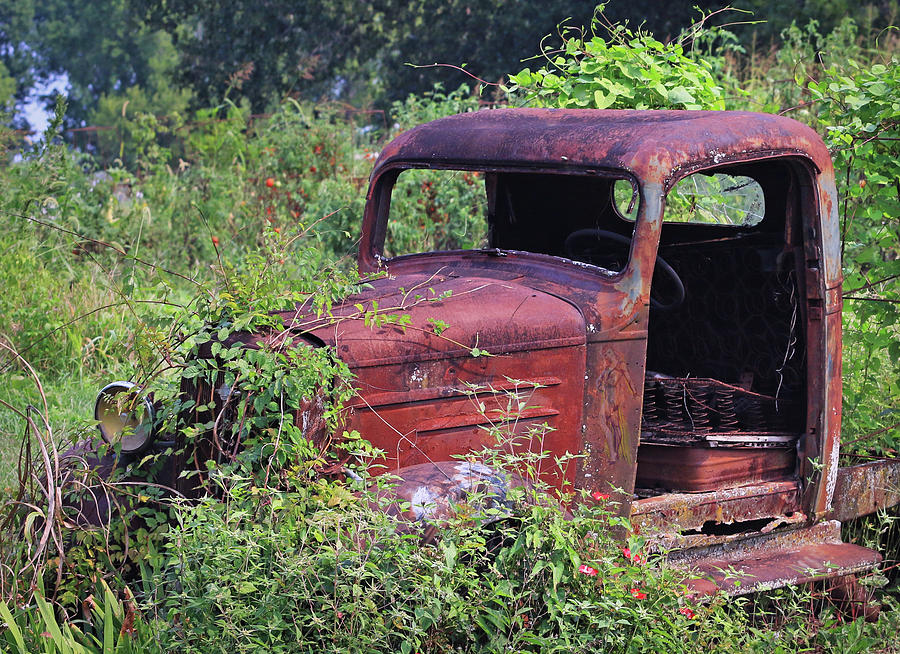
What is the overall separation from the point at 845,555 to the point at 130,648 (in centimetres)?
271

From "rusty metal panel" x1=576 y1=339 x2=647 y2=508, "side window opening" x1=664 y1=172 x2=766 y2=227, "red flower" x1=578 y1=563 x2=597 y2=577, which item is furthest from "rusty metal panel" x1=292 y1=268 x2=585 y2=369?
"side window opening" x1=664 y1=172 x2=766 y2=227

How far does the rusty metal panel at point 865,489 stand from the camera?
423cm

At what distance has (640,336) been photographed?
3508 mm

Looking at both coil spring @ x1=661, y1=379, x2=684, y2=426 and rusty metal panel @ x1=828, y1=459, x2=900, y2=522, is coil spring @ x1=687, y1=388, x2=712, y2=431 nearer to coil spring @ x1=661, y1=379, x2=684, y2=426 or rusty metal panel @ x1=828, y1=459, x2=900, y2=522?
coil spring @ x1=661, y1=379, x2=684, y2=426

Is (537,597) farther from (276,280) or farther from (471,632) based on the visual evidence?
(276,280)

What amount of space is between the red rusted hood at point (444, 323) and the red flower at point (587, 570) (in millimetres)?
771

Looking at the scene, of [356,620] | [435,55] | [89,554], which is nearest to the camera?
[356,620]

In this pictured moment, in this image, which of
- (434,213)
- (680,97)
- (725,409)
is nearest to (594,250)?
(725,409)

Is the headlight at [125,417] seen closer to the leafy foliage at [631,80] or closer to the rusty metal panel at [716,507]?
the rusty metal panel at [716,507]

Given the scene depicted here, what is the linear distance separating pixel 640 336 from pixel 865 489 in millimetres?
1564

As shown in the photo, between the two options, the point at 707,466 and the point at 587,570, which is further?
the point at 707,466

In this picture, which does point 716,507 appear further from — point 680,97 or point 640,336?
point 680,97

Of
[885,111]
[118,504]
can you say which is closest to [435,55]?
[885,111]

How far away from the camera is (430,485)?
3.05 m
